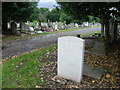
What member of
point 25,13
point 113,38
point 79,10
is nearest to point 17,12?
point 25,13

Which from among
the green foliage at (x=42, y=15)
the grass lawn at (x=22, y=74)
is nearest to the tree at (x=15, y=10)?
the grass lawn at (x=22, y=74)

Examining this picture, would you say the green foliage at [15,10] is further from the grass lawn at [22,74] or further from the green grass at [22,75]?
the green grass at [22,75]

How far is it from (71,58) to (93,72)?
122cm

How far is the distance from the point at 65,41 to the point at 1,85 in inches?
97.1

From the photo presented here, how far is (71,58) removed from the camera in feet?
14.4

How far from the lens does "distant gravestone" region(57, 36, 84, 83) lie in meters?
4.22

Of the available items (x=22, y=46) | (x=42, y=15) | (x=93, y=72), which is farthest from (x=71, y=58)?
(x=42, y=15)

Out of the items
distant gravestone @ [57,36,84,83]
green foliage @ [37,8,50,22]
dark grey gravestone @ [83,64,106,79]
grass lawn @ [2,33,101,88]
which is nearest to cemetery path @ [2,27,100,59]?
grass lawn @ [2,33,101,88]

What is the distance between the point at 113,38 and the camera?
391 inches

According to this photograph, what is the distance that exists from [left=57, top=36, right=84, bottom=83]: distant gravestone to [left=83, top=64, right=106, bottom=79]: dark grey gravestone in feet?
2.09

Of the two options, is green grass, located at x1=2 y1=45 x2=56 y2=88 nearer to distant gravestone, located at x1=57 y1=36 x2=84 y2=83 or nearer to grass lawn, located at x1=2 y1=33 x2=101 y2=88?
grass lawn, located at x1=2 y1=33 x2=101 y2=88

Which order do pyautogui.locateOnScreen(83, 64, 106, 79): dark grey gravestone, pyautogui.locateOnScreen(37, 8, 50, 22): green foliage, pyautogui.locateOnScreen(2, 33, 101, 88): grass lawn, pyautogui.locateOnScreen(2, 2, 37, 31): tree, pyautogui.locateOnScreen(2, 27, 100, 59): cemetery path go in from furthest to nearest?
pyautogui.locateOnScreen(37, 8, 50, 22): green foliage < pyautogui.locateOnScreen(2, 2, 37, 31): tree < pyautogui.locateOnScreen(2, 27, 100, 59): cemetery path < pyautogui.locateOnScreen(83, 64, 106, 79): dark grey gravestone < pyautogui.locateOnScreen(2, 33, 101, 88): grass lawn

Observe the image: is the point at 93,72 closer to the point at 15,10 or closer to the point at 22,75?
the point at 22,75

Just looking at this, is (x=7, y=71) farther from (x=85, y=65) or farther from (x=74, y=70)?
(x=85, y=65)
